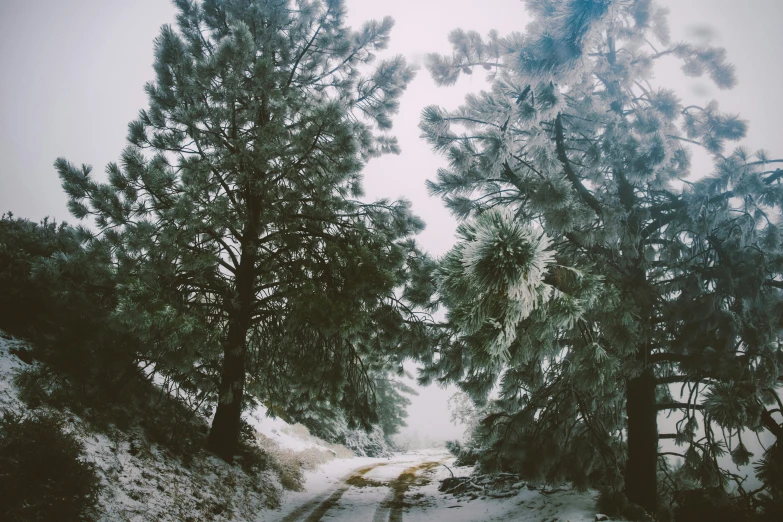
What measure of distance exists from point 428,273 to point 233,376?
435 cm

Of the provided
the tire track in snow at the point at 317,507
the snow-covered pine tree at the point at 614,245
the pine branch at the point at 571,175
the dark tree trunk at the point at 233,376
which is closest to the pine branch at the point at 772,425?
the snow-covered pine tree at the point at 614,245

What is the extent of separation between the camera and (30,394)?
4180 mm

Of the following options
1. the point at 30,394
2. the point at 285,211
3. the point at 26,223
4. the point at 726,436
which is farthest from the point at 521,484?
the point at 26,223

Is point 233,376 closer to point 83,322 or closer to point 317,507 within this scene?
point 83,322

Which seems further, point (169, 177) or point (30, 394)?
point (169, 177)

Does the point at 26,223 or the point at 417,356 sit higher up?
the point at 26,223

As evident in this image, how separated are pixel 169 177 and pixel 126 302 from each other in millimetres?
2555

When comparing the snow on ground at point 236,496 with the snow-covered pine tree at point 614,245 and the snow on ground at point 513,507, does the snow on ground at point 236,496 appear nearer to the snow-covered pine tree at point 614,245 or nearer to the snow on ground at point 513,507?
the snow on ground at point 513,507

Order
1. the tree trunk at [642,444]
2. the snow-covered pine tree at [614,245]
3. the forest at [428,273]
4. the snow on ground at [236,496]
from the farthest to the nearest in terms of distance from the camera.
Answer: the tree trunk at [642,444], the snow on ground at [236,496], the forest at [428,273], the snow-covered pine tree at [614,245]

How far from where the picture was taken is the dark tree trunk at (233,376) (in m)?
6.26

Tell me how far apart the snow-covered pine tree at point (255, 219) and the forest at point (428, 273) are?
0.16 ft

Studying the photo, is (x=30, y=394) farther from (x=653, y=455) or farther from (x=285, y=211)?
(x=653, y=455)

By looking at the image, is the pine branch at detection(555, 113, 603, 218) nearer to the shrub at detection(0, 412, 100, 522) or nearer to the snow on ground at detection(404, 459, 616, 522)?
the snow on ground at detection(404, 459, 616, 522)

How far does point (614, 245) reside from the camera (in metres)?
4.40
